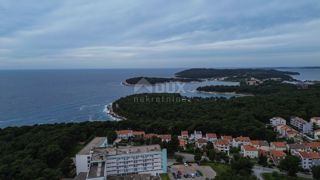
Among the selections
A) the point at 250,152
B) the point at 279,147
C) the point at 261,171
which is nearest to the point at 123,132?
the point at 250,152

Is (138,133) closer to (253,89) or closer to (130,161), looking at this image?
(130,161)

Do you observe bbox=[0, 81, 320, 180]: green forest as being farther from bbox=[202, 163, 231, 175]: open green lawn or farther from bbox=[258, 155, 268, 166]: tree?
bbox=[202, 163, 231, 175]: open green lawn

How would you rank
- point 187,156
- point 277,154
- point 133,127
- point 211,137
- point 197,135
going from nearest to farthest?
point 277,154
point 187,156
point 211,137
point 197,135
point 133,127

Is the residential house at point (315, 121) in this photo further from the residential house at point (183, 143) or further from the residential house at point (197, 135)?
the residential house at point (183, 143)

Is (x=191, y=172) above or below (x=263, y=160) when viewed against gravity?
below

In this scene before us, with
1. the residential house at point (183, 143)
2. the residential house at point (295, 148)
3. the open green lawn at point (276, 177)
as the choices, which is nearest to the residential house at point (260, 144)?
the residential house at point (295, 148)

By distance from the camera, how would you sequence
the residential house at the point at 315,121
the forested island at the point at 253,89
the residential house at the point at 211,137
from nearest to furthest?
1. the residential house at the point at 211,137
2. the residential house at the point at 315,121
3. the forested island at the point at 253,89
